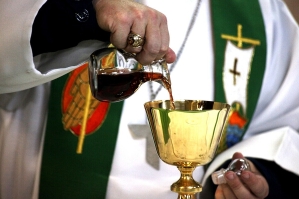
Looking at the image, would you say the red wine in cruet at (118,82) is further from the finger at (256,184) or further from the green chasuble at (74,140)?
the green chasuble at (74,140)

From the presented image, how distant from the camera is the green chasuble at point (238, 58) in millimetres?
1426

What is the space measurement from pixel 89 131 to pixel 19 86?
0.29 metres

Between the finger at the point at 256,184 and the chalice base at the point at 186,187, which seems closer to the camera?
the chalice base at the point at 186,187

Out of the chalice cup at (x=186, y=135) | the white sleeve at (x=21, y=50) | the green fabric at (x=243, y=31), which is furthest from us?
the green fabric at (x=243, y=31)

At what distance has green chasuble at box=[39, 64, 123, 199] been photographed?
132cm

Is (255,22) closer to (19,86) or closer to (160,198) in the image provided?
(160,198)

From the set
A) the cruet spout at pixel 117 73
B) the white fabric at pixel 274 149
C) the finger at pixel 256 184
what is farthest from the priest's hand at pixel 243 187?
the cruet spout at pixel 117 73

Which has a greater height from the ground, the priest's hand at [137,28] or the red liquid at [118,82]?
the priest's hand at [137,28]

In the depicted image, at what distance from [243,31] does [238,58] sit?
0.26 feet

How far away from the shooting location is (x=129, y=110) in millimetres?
1331

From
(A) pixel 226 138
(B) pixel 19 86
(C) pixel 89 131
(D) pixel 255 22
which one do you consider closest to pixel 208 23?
(D) pixel 255 22

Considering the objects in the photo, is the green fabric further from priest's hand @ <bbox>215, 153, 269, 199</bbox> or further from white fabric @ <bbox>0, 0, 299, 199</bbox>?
priest's hand @ <bbox>215, 153, 269, 199</bbox>

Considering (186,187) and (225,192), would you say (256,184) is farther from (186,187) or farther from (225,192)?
(186,187)

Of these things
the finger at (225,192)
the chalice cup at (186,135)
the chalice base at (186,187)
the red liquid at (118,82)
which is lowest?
the finger at (225,192)
